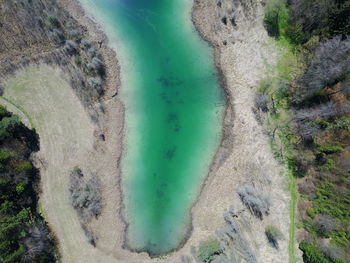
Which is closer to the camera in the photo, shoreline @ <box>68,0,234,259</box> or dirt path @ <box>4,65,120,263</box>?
dirt path @ <box>4,65,120,263</box>

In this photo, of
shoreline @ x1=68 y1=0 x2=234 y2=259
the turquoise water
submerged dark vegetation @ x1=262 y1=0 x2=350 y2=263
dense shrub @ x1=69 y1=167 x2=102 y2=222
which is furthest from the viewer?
the turquoise water

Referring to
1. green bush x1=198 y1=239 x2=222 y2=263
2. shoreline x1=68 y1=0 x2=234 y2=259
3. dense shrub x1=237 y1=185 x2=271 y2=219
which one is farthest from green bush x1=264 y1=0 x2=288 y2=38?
green bush x1=198 y1=239 x2=222 y2=263

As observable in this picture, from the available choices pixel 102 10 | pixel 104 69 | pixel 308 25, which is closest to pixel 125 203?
pixel 104 69

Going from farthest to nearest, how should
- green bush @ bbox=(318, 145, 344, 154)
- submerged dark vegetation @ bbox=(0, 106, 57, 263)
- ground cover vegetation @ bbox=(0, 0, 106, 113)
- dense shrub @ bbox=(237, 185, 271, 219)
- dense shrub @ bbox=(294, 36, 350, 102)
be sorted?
ground cover vegetation @ bbox=(0, 0, 106, 113) < dense shrub @ bbox=(237, 185, 271, 219) < submerged dark vegetation @ bbox=(0, 106, 57, 263) < dense shrub @ bbox=(294, 36, 350, 102) < green bush @ bbox=(318, 145, 344, 154)

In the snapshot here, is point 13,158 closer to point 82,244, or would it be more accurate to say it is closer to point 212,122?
point 82,244

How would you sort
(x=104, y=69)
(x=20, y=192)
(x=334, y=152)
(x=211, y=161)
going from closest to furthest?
(x=334, y=152) → (x=20, y=192) → (x=211, y=161) → (x=104, y=69)

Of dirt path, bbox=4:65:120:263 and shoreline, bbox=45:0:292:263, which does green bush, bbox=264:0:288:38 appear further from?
dirt path, bbox=4:65:120:263

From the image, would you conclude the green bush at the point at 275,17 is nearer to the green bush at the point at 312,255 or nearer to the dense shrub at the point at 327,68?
the dense shrub at the point at 327,68
